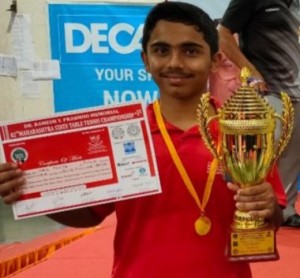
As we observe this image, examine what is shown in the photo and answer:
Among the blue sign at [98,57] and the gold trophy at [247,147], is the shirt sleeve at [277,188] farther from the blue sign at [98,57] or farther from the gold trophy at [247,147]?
the blue sign at [98,57]

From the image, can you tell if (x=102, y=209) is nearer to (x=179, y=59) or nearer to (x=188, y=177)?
(x=188, y=177)

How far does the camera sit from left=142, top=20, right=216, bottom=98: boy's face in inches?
42.3

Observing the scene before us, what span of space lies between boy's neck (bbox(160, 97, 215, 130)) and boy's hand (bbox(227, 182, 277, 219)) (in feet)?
0.62

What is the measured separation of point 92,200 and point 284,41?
1527mm

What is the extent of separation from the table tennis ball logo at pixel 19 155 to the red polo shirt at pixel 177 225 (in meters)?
0.20

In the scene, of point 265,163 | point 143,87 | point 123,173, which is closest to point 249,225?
point 265,163

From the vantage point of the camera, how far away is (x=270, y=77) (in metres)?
2.41

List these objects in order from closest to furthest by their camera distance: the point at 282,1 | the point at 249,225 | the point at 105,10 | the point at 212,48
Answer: the point at 249,225
the point at 212,48
the point at 282,1
the point at 105,10

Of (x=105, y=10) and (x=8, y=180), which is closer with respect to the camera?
(x=8, y=180)

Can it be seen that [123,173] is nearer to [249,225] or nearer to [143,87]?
[249,225]

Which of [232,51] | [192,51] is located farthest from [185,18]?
[232,51]

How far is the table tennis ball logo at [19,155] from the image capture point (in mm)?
1036

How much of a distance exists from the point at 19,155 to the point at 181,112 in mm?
304

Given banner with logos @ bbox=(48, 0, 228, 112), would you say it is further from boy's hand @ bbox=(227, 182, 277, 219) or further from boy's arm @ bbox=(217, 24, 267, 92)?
boy's hand @ bbox=(227, 182, 277, 219)
